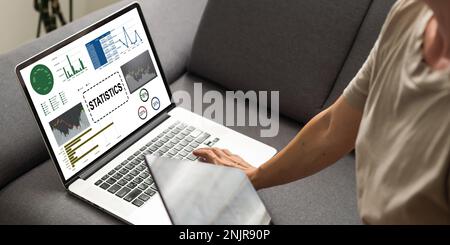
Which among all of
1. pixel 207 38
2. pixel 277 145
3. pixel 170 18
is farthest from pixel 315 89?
pixel 170 18

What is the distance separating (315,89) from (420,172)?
0.79 m

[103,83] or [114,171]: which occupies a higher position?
[103,83]

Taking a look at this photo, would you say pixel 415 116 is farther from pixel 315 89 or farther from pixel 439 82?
pixel 315 89

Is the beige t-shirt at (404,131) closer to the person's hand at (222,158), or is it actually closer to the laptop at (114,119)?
the person's hand at (222,158)

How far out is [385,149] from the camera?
106 cm

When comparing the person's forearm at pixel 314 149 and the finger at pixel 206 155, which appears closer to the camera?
the person's forearm at pixel 314 149

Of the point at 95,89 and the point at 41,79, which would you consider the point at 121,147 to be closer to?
the point at 95,89

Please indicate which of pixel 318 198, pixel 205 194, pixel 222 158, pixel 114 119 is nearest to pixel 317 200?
pixel 318 198

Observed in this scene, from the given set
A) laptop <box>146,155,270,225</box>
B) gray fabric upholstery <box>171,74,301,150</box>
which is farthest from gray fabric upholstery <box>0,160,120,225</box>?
gray fabric upholstery <box>171,74,301,150</box>

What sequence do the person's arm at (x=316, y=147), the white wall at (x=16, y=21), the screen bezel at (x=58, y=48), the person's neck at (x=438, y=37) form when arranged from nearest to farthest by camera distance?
the person's neck at (x=438, y=37) → the person's arm at (x=316, y=147) → the screen bezel at (x=58, y=48) → the white wall at (x=16, y=21)

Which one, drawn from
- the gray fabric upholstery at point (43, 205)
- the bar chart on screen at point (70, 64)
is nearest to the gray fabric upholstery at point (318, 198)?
the gray fabric upholstery at point (43, 205)

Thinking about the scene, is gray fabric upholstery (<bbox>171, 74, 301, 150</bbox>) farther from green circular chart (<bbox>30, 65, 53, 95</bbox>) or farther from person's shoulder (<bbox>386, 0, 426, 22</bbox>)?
person's shoulder (<bbox>386, 0, 426, 22</bbox>)

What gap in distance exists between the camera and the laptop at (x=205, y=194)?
1.22m
